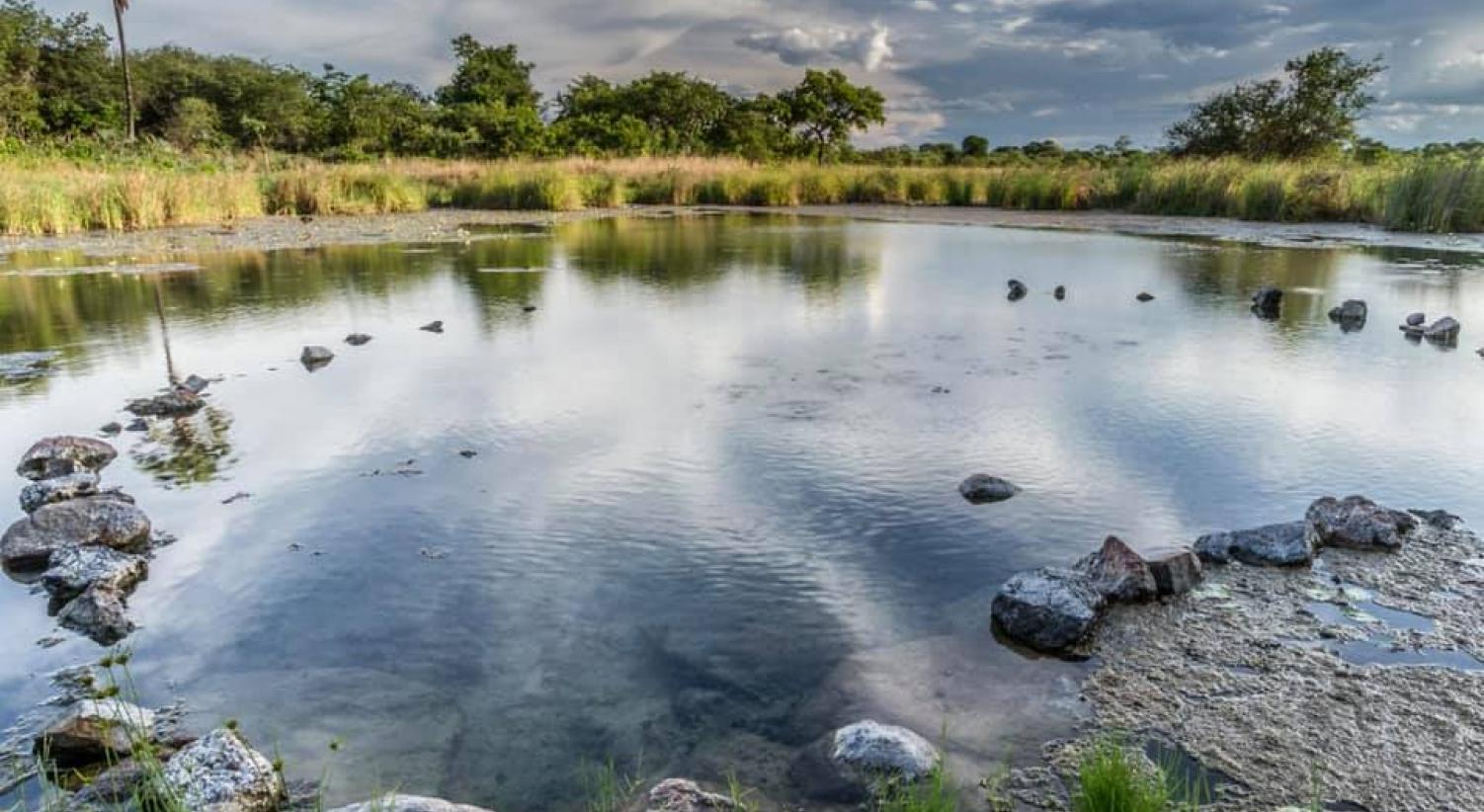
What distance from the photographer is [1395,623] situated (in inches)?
131

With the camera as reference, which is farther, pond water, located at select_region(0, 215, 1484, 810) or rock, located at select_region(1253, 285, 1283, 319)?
rock, located at select_region(1253, 285, 1283, 319)

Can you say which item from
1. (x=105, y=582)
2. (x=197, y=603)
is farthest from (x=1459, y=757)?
(x=105, y=582)

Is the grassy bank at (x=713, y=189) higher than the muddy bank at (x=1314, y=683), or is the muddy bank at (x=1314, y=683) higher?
the grassy bank at (x=713, y=189)

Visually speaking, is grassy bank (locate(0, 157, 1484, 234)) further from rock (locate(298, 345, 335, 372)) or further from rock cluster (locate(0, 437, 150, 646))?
rock cluster (locate(0, 437, 150, 646))

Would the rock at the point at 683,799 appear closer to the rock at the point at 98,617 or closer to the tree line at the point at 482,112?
the rock at the point at 98,617

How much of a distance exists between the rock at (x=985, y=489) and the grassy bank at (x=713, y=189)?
58.0ft

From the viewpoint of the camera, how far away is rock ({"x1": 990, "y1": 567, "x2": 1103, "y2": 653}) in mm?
3297

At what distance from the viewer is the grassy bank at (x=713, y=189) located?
18.0 meters

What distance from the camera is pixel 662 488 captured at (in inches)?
191

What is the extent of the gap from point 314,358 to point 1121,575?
643cm

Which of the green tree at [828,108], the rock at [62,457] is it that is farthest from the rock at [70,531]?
the green tree at [828,108]

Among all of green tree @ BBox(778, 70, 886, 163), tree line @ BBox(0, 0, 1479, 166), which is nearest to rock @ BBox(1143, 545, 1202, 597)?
tree line @ BBox(0, 0, 1479, 166)

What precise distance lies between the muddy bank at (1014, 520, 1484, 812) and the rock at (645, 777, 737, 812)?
2.69 feet

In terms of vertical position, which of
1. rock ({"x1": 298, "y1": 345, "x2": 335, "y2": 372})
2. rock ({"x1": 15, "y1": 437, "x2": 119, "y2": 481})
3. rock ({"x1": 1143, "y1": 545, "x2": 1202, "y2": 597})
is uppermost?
rock ({"x1": 298, "y1": 345, "x2": 335, "y2": 372})
